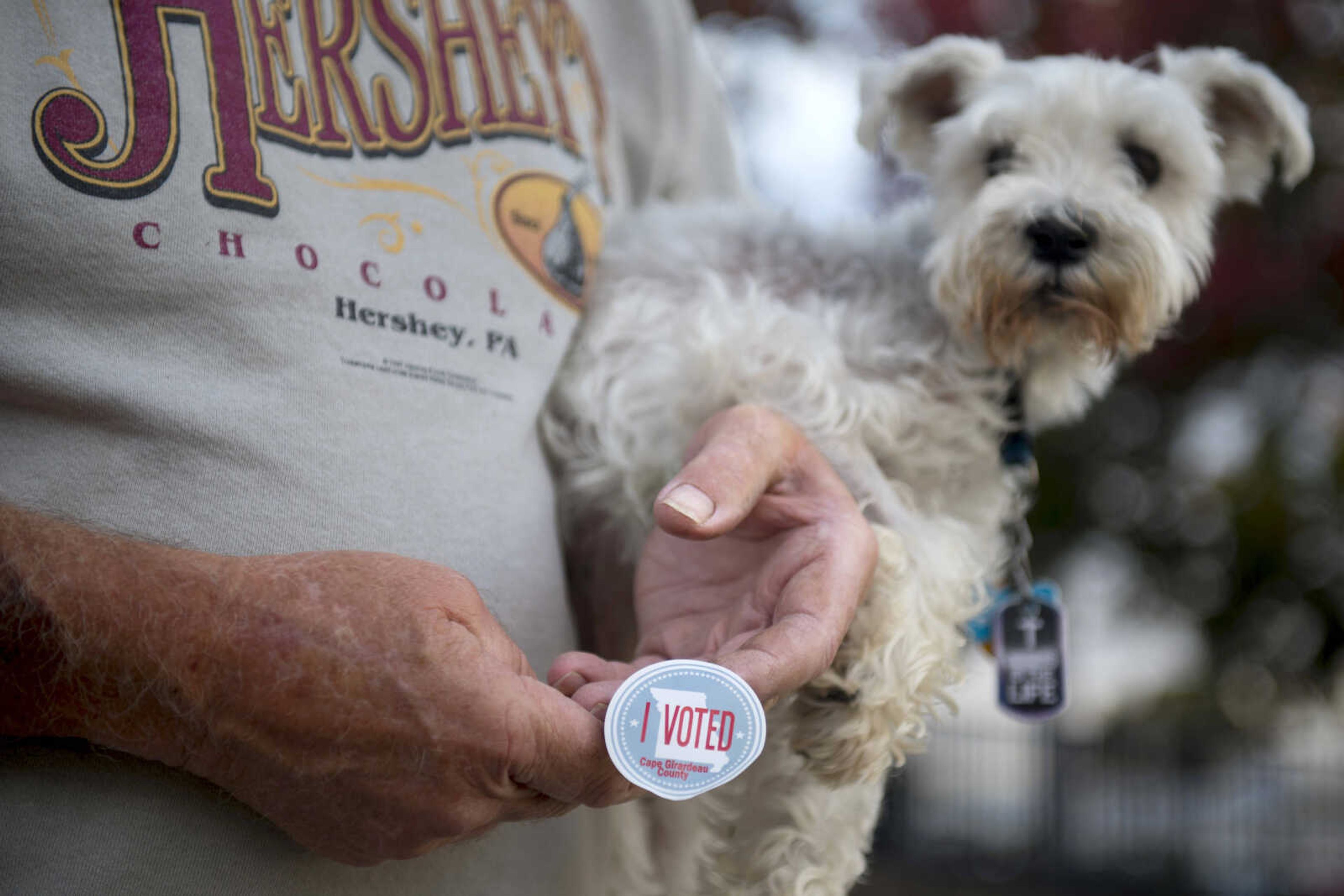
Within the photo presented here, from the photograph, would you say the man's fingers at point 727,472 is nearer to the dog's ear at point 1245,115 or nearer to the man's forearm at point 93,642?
the man's forearm at point 93,642

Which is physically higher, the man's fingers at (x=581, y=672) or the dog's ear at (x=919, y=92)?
the dog's ear at (x=919, y=92)

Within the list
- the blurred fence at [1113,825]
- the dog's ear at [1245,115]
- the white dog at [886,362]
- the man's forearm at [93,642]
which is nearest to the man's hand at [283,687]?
the man's forearm at [93,642]

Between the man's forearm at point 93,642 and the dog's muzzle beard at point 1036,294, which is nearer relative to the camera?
the man's forearm at point 93,642

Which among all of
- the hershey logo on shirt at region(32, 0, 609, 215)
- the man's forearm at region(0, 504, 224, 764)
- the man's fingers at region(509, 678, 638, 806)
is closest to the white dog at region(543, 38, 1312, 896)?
the hershey logo on shirt at region(32, 0, 609, 215)

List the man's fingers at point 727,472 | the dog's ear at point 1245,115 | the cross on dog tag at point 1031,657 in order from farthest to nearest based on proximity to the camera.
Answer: the dog's ear at point 1245,115 < the cross on dog tag at point 1031,657 < the man's fingers at point 727,472

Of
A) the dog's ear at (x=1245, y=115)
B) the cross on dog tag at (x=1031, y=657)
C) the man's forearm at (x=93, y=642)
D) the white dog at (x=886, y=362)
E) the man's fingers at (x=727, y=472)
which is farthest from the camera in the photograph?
the dog's ear at (x=1245, y=115)

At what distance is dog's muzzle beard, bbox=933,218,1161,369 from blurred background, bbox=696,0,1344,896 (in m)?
0.75

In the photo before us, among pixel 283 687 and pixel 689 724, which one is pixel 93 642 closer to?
pixel 283 687

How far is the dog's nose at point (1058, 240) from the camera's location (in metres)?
1.84

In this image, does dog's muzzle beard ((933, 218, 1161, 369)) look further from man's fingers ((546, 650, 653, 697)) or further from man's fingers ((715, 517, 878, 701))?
man's fingers ((546, 650, 653, 697))

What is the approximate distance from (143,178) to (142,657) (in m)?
0.61

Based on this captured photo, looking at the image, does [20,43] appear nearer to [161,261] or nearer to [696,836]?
[161,261]

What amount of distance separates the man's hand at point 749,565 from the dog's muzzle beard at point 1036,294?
507 millimetres

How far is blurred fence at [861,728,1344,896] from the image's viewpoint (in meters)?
8.91
